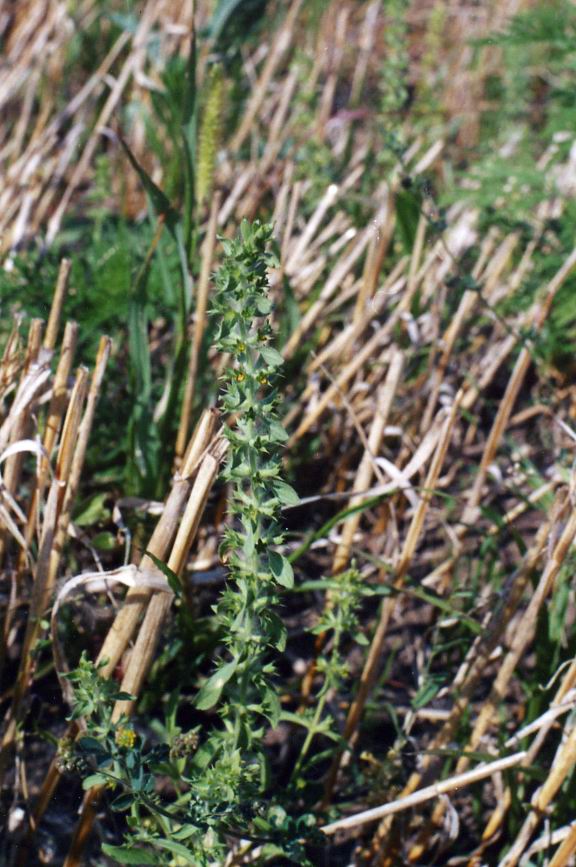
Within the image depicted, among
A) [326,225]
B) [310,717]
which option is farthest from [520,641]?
[326,225]

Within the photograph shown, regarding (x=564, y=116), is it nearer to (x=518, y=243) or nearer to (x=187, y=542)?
(x=518, y=243)

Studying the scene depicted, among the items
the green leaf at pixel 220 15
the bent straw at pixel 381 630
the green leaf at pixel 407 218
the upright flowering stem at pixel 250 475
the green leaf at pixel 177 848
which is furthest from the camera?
the green leaf at pixel 220 15

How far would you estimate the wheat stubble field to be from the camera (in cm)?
113

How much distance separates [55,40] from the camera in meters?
2.99

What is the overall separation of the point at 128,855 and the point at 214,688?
0.75 ft

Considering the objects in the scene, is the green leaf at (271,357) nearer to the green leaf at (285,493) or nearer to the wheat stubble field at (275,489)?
the wheat stubble field at (275,489)

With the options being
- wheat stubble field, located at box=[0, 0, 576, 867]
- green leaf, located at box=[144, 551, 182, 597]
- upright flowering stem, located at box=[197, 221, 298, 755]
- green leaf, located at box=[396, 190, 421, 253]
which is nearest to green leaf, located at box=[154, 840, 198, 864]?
wheat stubble field, located at box=[0, 0, 576, 867]

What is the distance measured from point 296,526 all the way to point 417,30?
3281 mm

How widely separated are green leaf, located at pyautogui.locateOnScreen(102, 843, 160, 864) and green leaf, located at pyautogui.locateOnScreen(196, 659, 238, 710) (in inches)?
7.8

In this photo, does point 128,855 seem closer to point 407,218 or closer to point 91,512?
point 91,512

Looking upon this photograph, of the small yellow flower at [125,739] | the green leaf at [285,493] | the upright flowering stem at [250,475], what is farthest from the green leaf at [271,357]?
the small yellow flower at [125,739]

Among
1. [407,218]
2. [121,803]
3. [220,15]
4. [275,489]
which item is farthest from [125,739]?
[220,15]

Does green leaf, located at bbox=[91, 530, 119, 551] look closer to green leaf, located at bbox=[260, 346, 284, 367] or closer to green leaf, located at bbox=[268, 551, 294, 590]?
green leaf, located at bbox=[268, 551, 294, 590]

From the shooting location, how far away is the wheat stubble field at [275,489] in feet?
3.70
